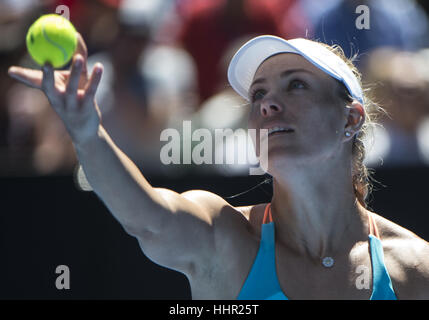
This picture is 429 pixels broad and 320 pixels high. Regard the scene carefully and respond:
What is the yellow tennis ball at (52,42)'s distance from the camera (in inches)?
86.7

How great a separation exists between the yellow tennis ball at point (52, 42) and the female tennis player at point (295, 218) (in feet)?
1.42

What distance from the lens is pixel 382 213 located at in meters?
3.91

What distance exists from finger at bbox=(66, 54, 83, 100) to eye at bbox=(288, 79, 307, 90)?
1.01 metres

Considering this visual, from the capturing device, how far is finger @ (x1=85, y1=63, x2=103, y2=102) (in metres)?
2.08

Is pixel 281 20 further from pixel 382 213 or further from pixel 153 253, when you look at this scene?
pixel 153 253

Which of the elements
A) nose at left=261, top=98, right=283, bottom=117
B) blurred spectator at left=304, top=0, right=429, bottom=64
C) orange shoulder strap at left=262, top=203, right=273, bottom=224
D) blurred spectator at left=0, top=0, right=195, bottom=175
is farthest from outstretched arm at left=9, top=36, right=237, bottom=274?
blurred spectator at left=304, top=0, right=429, bottom=64

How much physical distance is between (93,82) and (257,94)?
982 mm

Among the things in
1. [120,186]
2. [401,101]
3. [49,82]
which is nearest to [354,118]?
[120,186]

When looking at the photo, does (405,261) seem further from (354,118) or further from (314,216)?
(354,118)

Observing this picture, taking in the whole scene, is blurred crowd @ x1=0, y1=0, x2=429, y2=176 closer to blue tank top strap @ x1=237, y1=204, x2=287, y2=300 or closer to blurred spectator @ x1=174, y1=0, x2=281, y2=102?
blurred spectator @ x1=174, y1=0, x2=281, y2=102

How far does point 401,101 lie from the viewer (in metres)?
4.47
